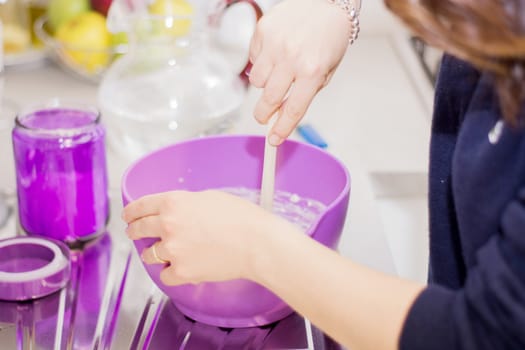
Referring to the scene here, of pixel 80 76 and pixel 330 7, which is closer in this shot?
pixel 330 7

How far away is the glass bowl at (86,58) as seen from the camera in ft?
4.17

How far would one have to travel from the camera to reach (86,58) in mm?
1277

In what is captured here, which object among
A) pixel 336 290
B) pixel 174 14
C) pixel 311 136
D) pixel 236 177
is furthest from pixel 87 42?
pixel 336 290

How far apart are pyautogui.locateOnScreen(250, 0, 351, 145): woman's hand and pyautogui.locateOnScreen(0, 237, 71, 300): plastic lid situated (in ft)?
0.84

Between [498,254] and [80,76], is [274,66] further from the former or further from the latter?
[80,76]

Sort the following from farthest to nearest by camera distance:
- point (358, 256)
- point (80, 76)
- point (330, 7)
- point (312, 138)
→ 1. point (80, 76)
2. point (312, 138)
3. point (358, 256)
4. point (330, 7)

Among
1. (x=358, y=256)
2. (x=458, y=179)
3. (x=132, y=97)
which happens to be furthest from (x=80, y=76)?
(x=458, y=179)

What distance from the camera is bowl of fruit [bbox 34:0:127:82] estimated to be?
1271mm

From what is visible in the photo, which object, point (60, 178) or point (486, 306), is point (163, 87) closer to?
point (60, 178)

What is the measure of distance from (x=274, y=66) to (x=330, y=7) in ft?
0.32

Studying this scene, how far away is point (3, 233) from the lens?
3.05 feet

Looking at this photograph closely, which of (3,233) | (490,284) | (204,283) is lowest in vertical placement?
(3,233)

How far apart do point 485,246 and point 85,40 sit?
89 centimetres

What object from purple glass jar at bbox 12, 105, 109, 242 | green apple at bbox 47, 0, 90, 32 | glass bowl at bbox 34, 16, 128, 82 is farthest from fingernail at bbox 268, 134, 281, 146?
green apple at bbox 47, 0, 90, 32
